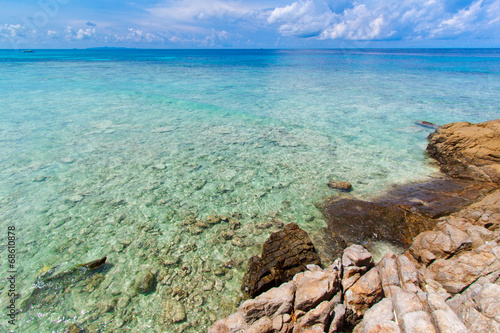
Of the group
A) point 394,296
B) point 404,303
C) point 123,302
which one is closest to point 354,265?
point 394,296

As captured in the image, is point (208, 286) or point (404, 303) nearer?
point (404, 303)

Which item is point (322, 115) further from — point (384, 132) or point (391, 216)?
point (391, 216)

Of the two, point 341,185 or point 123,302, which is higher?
point 341,185

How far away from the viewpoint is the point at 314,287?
4348 mm

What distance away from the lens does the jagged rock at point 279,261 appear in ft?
16.9

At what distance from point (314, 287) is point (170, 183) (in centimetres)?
650

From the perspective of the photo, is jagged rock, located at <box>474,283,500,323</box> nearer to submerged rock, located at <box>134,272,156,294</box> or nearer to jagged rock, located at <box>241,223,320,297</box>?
jagged rock, located at <box>241,223,320,297</box>

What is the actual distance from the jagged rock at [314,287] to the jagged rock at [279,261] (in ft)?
1.81

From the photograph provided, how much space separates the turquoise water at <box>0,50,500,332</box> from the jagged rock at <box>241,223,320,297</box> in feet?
1.32

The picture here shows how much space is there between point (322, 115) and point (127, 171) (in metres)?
13.8

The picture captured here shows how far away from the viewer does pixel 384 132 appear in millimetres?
14719

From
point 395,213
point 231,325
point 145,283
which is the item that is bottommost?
point 145,283

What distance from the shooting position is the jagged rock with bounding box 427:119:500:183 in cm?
914

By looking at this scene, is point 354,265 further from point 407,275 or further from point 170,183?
point 170,183
